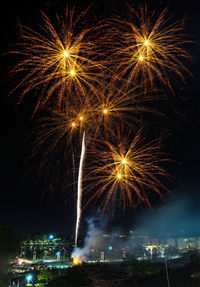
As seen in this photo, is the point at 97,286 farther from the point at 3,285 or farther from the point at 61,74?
the point at 61,74

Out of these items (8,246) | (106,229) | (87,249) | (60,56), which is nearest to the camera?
(8,246)

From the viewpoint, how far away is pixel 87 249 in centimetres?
6838

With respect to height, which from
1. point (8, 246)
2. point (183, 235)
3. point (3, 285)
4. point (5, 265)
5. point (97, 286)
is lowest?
point (97, 286)

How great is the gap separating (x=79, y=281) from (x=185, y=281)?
830 centimetres

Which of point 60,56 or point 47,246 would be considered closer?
point 60,56

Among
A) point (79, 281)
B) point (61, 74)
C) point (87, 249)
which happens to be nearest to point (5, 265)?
point (79, 281)

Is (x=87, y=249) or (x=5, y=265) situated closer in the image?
(x=5, y=265)

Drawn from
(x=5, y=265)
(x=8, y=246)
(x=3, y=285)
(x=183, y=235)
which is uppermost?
(x=183, y=235)

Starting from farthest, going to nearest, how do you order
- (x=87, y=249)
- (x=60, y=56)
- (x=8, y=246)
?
1. (x=87, y=249)
2. (x=60, y=56)
3. (x=8, y=246)

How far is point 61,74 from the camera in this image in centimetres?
1357

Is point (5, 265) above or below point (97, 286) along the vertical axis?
above

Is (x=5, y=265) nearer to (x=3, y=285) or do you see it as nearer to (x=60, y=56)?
(x=3, y=285)

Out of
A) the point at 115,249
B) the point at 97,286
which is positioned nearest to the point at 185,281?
the point at 97,286

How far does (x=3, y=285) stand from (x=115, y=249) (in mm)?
71687
